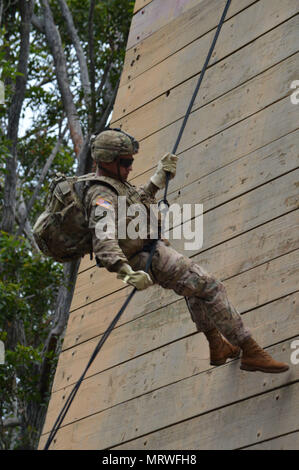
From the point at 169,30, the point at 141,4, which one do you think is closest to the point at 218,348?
the point at 169,30

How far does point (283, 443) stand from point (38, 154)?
14.0 m

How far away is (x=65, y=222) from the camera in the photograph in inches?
223

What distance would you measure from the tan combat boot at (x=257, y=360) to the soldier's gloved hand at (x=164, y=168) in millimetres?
1131

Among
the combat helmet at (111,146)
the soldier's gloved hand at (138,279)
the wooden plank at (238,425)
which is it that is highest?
the combat helmet at (111,146)

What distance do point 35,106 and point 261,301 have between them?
12990 mm

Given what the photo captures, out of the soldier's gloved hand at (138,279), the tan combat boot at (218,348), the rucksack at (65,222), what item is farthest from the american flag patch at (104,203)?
the tan combat boot at (218,348)

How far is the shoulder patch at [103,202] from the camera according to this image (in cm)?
550

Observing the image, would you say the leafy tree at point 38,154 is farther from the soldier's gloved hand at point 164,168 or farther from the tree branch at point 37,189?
the soldier's gloved hand at point 164,168

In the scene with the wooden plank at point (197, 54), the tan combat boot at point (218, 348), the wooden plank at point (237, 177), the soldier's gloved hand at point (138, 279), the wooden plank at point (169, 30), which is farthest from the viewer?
the wooden plank at point (169, 30)

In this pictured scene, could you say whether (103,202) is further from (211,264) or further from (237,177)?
(237,177)

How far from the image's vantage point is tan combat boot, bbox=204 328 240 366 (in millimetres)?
5629

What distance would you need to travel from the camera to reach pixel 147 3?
857 centimetres

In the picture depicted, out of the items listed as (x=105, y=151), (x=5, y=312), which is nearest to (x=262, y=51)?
(x=105, y=151)
